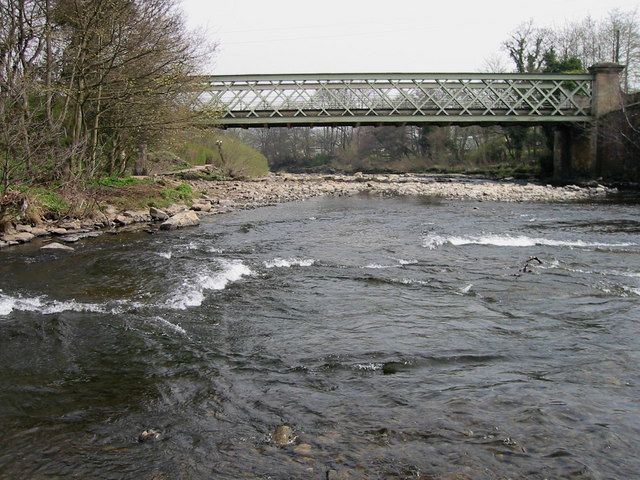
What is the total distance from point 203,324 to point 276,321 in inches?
38.6

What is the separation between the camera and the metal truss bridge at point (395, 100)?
1563 inches

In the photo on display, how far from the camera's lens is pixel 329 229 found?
1677 cm

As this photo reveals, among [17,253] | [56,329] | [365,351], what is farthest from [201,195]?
[365,351]

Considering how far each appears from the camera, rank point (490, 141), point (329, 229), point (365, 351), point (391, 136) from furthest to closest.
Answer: point (391, 136)
point (490, 141)
point (329, 229)
point (365, 351)

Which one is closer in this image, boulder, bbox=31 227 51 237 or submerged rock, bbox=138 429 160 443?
submerged rock, bbox=138 429 160 443

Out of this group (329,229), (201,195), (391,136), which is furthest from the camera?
(391,136)

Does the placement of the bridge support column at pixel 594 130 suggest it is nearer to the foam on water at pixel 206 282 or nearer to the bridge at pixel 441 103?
the bridge at pixel 441 103

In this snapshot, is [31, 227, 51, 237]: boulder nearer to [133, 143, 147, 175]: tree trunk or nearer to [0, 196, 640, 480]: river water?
[0, 196, 640, 480]: river water

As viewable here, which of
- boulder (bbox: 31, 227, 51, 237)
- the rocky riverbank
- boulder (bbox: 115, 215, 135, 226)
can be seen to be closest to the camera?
boulder (bbox: 31, 227, 51, 237)

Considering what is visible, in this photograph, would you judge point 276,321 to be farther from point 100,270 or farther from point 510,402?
point 100,270

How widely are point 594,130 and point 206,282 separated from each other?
37.5 metres

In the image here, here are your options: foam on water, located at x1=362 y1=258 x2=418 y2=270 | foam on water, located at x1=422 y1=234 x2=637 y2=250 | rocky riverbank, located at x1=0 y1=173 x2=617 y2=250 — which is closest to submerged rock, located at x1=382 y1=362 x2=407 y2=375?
foam on water, located at x1=362 y1=258 x2=418 y2=270

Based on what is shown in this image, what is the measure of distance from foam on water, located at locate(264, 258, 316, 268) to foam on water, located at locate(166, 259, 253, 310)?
558 mm

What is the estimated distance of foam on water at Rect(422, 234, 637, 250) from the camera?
1329 cm
